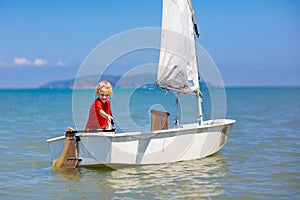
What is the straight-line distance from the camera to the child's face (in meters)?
9.70

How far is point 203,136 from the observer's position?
428 inches

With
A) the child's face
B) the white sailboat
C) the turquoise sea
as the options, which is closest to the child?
the child's face

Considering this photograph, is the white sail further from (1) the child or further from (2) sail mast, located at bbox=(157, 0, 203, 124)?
(1) the child

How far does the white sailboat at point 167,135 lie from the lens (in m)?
9.52

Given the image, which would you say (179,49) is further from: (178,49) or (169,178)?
(169,178)

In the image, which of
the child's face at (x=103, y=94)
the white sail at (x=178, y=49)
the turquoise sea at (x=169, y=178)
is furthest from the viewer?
the white sail at (x=178, y=49)

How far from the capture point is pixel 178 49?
37.5 ft

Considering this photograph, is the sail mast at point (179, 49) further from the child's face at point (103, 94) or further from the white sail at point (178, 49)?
the child's face at point (103, 94)

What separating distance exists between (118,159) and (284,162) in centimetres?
428

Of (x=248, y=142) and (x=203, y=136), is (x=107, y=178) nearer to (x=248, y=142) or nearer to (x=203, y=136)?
(x=203, y=136)

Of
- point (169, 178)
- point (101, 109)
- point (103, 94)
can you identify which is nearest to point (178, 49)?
point (103, 94)

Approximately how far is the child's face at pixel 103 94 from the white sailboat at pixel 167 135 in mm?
711

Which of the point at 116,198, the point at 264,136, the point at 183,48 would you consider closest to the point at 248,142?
the point at 264,136

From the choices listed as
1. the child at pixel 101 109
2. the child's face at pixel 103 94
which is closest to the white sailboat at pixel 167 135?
the child at pixel 101 109
